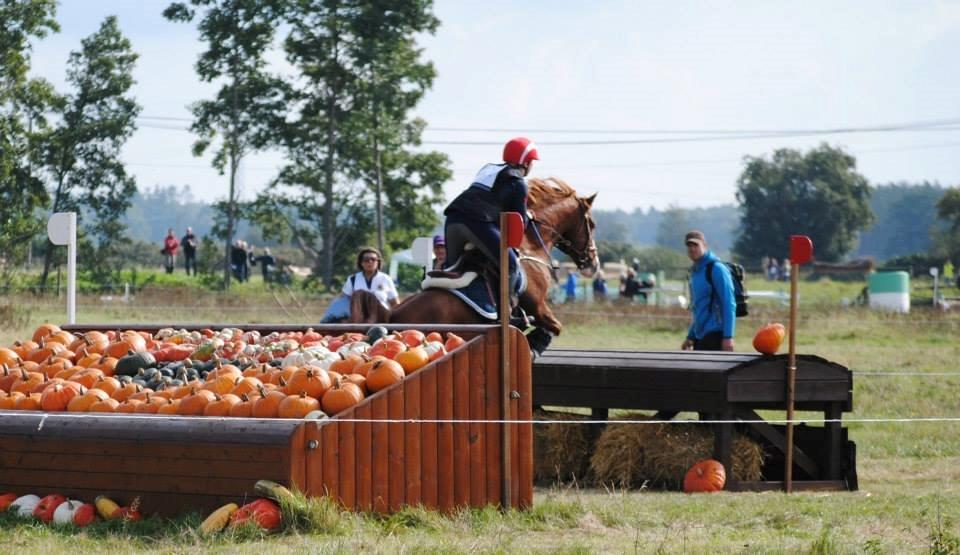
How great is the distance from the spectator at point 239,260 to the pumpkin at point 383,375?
3346cm

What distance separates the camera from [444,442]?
25.7ft

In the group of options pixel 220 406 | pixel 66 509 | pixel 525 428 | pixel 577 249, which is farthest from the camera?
pixel 577 249

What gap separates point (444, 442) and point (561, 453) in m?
3.14

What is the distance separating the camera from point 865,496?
358 inches

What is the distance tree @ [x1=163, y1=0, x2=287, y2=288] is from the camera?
41.2 m

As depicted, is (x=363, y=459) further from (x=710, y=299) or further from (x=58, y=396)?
(x=710, y=299)

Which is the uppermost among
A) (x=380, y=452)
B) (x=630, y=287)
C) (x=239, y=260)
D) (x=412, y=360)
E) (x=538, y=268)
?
(x=538, y=268)

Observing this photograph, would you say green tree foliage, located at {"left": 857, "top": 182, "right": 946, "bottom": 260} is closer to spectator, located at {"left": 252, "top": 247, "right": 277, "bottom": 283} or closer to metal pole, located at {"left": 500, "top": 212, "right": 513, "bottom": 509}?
spectator, located at {"left": 252, "top": 247, "right": 277, "bottom": 283}

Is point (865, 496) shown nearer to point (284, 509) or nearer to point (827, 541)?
point (827, 541)

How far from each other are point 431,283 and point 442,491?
2.60m

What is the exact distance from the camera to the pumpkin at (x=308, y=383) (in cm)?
773

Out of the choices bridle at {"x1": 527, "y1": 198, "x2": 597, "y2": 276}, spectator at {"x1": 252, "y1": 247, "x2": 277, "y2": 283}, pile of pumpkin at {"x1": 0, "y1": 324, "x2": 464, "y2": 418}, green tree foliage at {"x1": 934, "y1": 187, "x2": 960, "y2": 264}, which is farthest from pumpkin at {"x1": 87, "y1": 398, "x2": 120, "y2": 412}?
green tree foliage at {"x1": 934, "y1": 187, "x2": 960, "y2": 264}

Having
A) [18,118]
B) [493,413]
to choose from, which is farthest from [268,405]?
[18,118]

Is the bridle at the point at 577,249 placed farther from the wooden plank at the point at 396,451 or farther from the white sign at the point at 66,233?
the wooden plank at the point at 396,451
